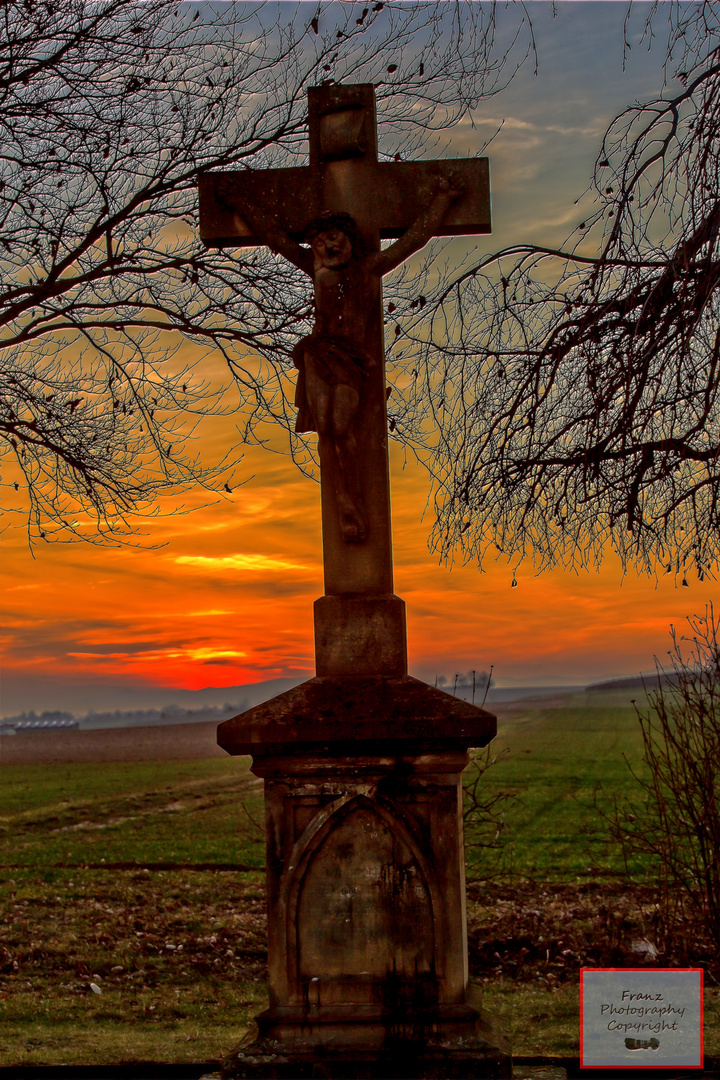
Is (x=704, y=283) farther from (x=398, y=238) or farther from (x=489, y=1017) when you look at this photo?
(x=489, y=1017)

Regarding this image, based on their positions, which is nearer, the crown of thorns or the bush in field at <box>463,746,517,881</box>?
the crown of thorns

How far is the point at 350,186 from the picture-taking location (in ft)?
16.5

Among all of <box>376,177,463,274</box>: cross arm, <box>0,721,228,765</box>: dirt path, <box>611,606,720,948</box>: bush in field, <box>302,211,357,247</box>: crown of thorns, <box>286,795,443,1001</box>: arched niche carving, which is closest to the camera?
<box>286,795,443,1001</box>: arched niche carving

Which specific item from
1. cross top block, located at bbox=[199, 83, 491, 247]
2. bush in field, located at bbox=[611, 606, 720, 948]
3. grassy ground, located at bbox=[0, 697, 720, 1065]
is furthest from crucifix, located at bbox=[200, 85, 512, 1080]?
bush in field, located at bbox=[611, 606, 720, 948]

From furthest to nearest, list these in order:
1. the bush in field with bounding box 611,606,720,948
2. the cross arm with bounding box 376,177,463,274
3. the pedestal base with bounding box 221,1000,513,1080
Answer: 1. the bush in field with bounding box 611,606,720,948
2. the cross arm with bounding box 376,177,463,274
3. the pedestal base with bounding box 221,1000,513,1080

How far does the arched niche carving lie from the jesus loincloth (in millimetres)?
1905

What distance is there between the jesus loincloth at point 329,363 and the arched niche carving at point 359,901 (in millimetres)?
1905

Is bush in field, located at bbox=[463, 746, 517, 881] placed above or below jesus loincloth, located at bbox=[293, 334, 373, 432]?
below

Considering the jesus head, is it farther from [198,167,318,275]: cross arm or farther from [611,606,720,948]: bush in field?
[611,606,720,948]: bush in field

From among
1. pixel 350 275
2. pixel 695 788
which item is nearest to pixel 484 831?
pixel 695 788

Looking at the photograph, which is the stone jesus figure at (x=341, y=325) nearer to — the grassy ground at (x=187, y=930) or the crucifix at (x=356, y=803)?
the crucifix at (x=356, y=803)

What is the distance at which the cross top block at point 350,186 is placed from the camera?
197 inches

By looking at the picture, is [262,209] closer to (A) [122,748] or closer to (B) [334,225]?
(B) [334,225]

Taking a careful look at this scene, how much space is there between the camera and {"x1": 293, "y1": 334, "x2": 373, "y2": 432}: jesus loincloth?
4.66 metres
